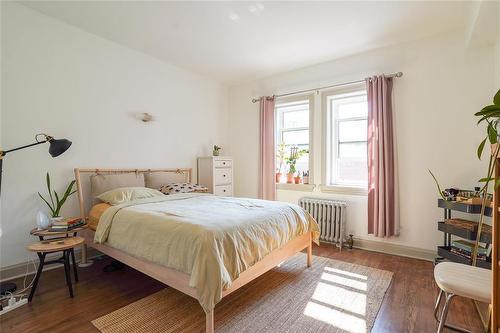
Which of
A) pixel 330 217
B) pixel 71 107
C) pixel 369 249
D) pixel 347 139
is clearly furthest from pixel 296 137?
pixel 71 107

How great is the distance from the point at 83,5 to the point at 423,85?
12.8ft

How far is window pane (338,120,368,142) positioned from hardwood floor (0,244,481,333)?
1.78 metres

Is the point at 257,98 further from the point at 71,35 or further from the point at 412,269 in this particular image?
the point at 412,269

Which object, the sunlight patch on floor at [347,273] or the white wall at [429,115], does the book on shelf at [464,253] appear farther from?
the sunlight patch on floor at [347,273]

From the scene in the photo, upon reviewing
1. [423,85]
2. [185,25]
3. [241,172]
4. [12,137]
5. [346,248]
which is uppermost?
[185,25]

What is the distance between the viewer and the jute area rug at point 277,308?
1694 mm

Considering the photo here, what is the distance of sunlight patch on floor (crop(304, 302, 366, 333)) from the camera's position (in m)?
1.70

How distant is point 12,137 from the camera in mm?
2393

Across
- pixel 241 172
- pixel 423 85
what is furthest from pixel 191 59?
pixel 423 85

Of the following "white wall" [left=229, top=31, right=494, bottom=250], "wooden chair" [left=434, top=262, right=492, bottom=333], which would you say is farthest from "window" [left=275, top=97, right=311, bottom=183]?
"wooden chair" [left=434, top=262, right=492, bottom=333]

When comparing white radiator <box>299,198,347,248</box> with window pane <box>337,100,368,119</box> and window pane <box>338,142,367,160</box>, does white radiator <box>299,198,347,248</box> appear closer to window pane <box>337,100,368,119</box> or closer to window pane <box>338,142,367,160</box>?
window pane <box>338,142,367,160</box>

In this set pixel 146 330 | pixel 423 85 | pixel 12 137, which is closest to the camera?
pixel 146 330

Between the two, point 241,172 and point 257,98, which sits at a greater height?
point 257,98

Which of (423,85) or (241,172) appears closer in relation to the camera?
(423,85)
